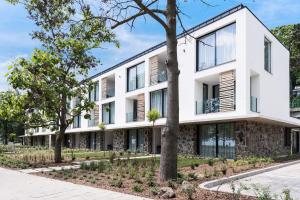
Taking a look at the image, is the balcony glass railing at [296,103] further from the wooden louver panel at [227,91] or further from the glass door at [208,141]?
the wooden louver panel at [227,91]

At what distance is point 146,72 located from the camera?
3119 centimetres

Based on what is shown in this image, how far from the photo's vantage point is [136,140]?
112ft

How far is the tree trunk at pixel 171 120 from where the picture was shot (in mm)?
11352

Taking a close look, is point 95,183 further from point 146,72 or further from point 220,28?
point 146,72

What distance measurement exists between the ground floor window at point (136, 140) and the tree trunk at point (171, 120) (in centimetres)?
2114

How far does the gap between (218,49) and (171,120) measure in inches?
517

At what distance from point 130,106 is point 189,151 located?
425 inches

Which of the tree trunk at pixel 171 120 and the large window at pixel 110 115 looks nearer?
the tree trunk at pixel 171 120

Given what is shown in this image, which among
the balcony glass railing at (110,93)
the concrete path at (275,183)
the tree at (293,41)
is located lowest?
the concrete path at (275,183)

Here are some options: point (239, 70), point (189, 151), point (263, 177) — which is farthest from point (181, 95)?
point (263, 177)

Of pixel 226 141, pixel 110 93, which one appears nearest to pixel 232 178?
pixel 226 141

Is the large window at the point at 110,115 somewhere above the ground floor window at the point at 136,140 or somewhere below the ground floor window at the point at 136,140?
above

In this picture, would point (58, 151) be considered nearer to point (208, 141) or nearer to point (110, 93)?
point (208, 141)

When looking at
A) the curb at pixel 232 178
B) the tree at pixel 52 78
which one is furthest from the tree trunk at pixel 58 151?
the curb at pixel 232 178
